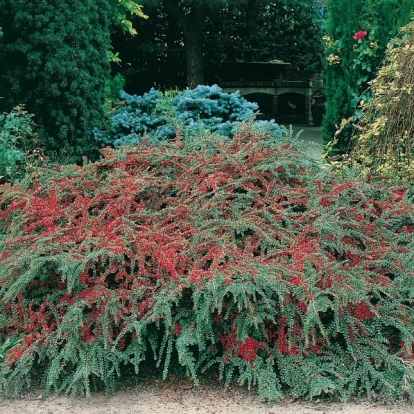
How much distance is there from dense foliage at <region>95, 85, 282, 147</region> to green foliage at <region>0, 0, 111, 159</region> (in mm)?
297

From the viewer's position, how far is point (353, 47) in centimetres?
701

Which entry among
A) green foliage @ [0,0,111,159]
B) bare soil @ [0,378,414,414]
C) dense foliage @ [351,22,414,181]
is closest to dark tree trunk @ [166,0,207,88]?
green foliage @ [0,0,111,159]

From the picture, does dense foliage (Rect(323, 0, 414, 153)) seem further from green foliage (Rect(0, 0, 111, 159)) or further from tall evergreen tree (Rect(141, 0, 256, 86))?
tall evergreen tree (Rect(141, 0, 256, 86))

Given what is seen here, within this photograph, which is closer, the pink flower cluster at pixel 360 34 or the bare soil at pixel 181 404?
the bare soil at pixel 181 404

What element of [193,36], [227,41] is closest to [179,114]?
[193,36]

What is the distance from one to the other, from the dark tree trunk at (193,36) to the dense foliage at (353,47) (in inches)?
209

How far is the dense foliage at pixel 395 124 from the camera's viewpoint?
492cm

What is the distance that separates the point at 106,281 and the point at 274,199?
Answer: 0.95 meters

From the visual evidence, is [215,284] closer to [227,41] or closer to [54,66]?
[54,66]

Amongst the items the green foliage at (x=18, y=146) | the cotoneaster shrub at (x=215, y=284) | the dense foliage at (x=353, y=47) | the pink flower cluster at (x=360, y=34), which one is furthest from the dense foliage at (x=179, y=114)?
the cotoneaster shrub at (x=215, y=284)

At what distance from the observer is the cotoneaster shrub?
2949mm

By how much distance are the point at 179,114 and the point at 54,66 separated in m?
1.15

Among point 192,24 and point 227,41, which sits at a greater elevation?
point 192,24

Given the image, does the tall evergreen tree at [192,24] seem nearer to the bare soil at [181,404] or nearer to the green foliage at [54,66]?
the green foliage at [54,66]
